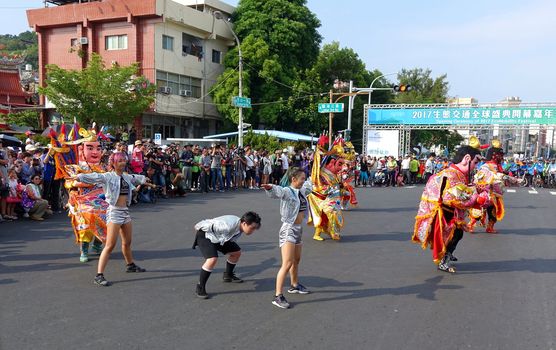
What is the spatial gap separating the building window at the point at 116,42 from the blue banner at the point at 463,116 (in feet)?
50.7

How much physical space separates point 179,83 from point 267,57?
5.85m

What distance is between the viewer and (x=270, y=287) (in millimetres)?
5762

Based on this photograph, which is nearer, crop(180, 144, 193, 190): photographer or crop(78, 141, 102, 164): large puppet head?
crop(78, 141, 102, 164): large puppet head

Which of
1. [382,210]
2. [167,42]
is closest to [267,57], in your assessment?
[167,42]

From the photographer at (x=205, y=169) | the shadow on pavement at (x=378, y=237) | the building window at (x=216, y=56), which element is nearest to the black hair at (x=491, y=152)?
the shadow on pavement at (x=378, y=237)

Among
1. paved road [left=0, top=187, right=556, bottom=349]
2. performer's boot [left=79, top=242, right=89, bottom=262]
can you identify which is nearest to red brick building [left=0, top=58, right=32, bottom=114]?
paved road [left=0, top=187, right=556, bottom=349]

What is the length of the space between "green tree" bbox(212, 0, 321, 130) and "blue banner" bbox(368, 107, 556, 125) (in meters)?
6.57

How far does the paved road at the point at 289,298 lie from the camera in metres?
4.25

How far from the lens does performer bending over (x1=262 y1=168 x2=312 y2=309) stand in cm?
507

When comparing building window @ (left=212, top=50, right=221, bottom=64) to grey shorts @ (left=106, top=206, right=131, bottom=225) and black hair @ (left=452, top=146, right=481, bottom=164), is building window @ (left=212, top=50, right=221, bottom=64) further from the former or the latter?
grey shorts @ (left=106, top=206, right=131, bottom=225)

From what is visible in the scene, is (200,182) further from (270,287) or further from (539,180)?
(539,180)

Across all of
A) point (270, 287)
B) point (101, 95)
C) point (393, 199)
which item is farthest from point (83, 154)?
point (101, 95)

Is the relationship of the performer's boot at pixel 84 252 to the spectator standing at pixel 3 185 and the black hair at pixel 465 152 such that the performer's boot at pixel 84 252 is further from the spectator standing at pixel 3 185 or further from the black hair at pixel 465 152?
the black hair at pixel 465 152

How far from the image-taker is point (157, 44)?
2852 centimetres
